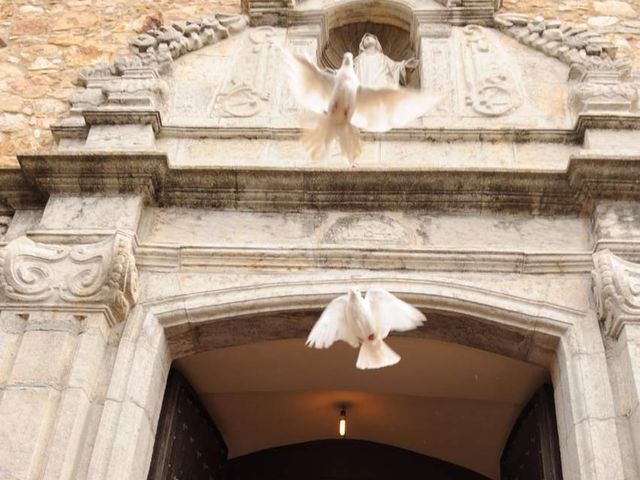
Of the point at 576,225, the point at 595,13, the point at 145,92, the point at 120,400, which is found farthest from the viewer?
the point at 595,13

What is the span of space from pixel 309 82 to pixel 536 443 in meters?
2.28

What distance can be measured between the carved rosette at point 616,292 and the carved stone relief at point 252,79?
2.28 metres

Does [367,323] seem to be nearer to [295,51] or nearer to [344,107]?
[344,107]

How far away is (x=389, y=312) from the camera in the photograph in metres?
3.40

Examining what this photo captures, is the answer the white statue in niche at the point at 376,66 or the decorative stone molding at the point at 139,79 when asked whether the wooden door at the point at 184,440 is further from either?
the white statue in niche at the point at 376,66

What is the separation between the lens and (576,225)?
168 inches

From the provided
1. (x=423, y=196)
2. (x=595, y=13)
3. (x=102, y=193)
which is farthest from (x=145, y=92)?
(x=595, y=13)

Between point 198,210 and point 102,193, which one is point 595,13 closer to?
point 198,210

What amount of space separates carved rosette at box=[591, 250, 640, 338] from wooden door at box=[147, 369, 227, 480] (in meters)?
2.25

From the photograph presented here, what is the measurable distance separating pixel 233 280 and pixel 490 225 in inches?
55.9

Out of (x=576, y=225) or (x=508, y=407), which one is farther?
(x=508, y=407)

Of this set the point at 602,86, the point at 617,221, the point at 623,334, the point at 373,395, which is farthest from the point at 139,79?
the point at 623,334

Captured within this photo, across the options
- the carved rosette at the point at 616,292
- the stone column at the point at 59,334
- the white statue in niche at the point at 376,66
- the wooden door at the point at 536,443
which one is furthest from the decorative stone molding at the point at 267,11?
the wooden door at the point at 536,443

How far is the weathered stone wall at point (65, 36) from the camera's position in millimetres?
5281
